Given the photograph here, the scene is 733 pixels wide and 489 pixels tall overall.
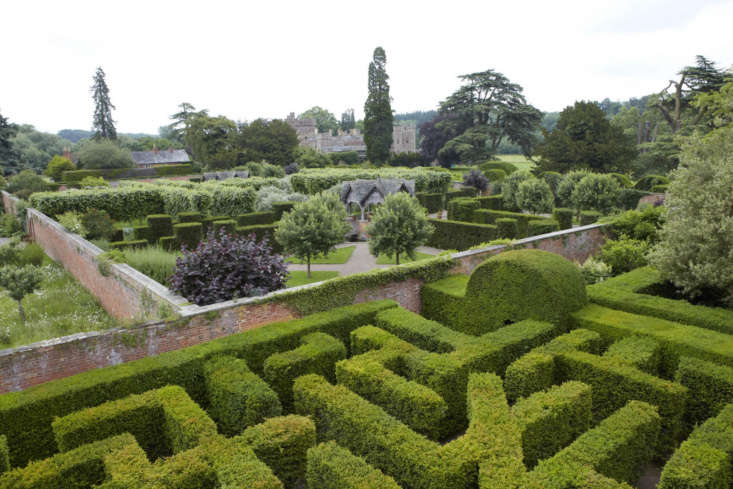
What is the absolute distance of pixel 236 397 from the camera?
6.25 m

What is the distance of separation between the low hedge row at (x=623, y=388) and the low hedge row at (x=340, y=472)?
12.5ft

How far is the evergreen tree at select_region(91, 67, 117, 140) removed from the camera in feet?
232

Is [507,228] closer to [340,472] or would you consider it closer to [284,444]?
[284,444]

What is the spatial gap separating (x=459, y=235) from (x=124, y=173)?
162 feet

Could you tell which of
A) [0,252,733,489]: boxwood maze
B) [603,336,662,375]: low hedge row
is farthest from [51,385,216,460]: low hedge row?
[603,336,662,375]: low hedge row

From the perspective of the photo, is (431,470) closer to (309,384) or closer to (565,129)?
(309,384)

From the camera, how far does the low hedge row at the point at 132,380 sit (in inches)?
231

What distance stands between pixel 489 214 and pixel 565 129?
69.6 feet

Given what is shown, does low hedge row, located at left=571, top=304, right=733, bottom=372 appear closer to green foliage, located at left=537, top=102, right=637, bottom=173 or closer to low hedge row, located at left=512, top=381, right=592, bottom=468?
low hedge row, located at left=512, top=381, right=592, bottom=468

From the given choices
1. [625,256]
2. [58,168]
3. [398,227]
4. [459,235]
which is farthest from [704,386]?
[58,168]

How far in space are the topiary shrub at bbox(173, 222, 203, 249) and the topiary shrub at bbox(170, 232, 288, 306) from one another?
10.7 m

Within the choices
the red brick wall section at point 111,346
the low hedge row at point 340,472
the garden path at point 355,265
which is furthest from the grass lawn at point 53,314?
the low hedge row at point 340,472

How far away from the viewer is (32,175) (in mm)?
42531

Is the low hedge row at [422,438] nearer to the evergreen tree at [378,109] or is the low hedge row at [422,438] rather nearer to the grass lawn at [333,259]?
the grass lawn at [333,259]
